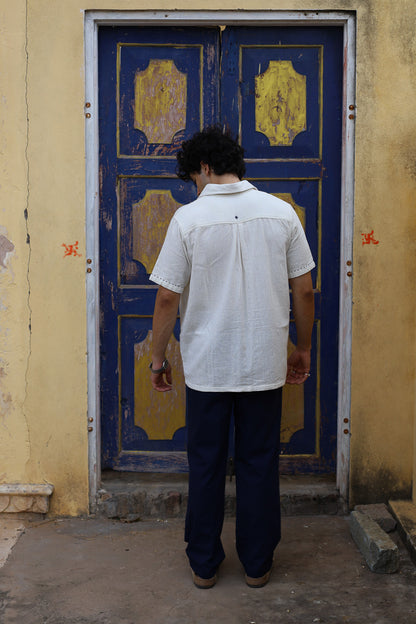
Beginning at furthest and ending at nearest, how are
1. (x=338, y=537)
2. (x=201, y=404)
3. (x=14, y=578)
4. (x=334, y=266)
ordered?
(x=334, y=266) → (x=338, y=537) → (x=14, y=578) → (x=201, y=404)

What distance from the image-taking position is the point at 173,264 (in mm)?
2984

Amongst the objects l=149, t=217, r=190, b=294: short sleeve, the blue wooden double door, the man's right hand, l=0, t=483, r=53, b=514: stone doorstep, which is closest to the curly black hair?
l=149, t=217, r=190, b=294: short sleeve

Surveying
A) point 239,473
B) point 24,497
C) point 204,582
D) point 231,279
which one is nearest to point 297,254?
point 231,279

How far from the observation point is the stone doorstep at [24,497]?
3.95m

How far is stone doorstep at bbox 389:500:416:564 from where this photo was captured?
11.5ft

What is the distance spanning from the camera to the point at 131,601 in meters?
3.11

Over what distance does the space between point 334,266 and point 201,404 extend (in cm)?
141

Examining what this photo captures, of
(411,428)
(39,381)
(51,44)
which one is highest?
(51,44)

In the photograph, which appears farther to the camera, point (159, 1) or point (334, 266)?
point (334, 266)

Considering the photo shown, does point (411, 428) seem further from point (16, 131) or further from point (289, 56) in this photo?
point (16, 131)

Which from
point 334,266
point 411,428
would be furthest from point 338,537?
point 334,266

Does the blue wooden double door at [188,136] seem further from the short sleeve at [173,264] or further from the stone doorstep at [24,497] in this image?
the short sleeve at [173,264]

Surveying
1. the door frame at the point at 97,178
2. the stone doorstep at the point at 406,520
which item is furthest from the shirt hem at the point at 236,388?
the stone doorstep at the point at 406,520

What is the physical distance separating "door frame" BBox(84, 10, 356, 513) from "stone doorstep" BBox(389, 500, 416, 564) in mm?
294
